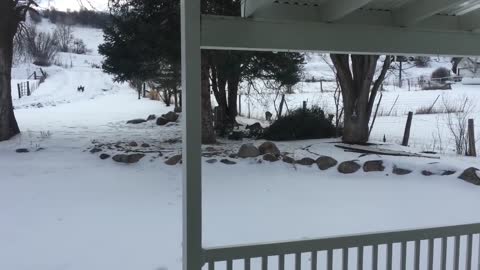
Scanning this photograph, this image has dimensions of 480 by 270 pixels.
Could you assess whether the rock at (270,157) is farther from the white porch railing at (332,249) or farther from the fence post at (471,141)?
the white porch railing at (332,249)

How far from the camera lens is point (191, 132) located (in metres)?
1.83

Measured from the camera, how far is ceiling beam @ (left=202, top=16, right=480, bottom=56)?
1.85m

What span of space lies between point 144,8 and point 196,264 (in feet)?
21.7

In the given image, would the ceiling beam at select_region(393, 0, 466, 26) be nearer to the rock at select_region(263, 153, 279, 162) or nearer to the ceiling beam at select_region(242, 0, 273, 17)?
the ceiling beam at select_region(242, 0, 273, 17)

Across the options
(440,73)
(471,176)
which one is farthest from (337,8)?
(440,73)

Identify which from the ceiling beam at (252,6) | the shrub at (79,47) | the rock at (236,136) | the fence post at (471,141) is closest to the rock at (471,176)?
the fence post at (471,141)

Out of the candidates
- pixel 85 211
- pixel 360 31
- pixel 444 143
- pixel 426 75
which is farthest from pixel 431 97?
pixel 360 31

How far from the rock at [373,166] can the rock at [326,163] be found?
45 cm

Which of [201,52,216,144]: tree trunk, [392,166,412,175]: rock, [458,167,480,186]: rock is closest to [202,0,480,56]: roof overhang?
[458,167,480,186]: rock

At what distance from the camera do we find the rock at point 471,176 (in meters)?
6.04

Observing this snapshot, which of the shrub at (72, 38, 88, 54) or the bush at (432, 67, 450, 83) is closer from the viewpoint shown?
the bush at (432, 67, 450, 83)

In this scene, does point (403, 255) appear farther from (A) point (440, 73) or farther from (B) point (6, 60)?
(A) point (440, 73)

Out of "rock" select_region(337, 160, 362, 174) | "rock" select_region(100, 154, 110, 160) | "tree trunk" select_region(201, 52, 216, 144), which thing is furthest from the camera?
"tree trunk" select_region(201, 52, 216, 144)

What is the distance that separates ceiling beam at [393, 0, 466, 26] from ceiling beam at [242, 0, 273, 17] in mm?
725
